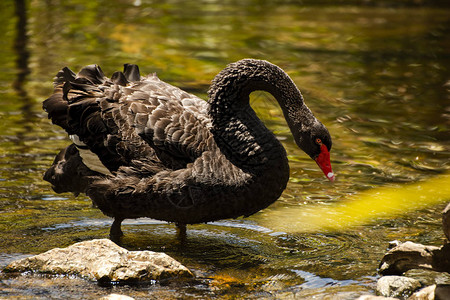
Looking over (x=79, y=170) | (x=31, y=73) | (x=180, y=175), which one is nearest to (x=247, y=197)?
(x=180, y=175)

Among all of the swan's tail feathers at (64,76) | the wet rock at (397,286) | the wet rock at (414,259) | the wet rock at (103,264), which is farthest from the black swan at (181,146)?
the wet rock at (397,286)

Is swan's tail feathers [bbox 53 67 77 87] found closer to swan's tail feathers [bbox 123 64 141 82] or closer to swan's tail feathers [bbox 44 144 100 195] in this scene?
swan's tail feathers [bbox 123 64 141 82]

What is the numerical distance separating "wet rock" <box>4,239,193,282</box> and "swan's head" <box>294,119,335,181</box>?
1389 mm

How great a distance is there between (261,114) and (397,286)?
205 inches

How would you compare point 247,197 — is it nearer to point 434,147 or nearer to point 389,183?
point 389,183

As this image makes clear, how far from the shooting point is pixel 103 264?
5254mm

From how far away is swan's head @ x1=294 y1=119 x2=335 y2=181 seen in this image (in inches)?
228

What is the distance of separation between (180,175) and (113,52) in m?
8.07

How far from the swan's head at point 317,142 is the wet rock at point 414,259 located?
88 cm

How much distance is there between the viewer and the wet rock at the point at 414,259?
495 centimetres

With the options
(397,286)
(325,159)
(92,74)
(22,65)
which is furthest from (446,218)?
(22,65)

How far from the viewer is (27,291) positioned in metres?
5.00

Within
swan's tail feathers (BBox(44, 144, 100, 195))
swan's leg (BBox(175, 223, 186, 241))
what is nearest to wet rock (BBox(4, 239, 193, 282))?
swan's leg (BBox(175, 223, 186, 241))

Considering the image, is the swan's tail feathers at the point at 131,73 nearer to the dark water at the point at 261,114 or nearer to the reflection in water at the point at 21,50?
the dark water at the point at 261,114
